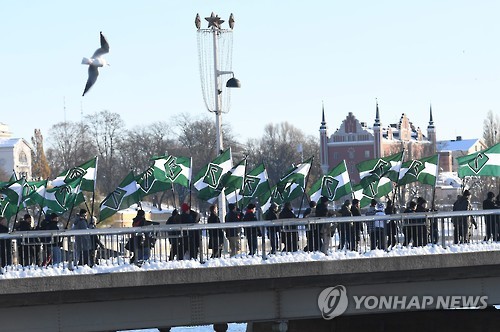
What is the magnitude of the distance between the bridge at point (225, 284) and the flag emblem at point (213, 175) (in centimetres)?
283

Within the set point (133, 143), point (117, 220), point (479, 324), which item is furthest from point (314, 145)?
point (479, 324)

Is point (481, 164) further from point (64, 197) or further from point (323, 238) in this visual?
point (64, 197)

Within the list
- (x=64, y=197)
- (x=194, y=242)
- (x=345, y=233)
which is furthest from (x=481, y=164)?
(x=64, y=197)

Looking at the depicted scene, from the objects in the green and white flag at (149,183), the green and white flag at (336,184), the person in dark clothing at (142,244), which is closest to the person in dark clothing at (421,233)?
the green and white flag at (336,184)

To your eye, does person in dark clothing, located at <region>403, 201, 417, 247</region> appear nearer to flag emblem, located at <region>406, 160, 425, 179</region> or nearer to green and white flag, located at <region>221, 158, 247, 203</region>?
flag emblem, located at <region>406, 160, 425, 179</region>

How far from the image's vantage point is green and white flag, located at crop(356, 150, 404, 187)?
31.6 m

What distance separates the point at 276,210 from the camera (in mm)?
30391

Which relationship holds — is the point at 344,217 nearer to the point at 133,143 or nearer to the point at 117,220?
the point at 117,220

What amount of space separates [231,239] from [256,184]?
421 cm

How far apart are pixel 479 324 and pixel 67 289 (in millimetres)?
11585

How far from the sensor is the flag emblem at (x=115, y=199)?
28.9 m

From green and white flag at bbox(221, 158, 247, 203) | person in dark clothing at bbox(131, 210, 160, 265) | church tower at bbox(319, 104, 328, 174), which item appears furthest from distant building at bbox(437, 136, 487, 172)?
person in dark clothing at bbox(131, 210, 160, 265)

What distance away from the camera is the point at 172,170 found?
2944 cm

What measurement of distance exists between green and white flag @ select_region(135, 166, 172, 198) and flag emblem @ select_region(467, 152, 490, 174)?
23.8ft
